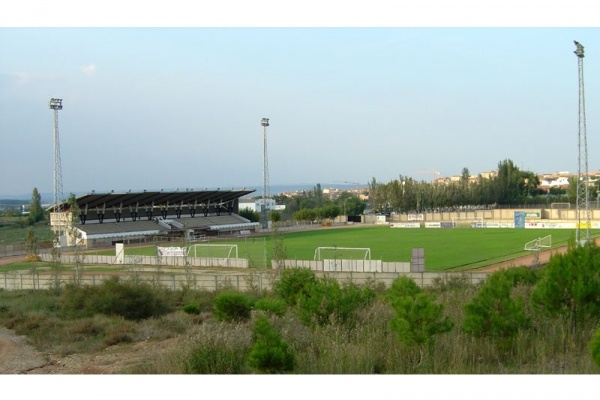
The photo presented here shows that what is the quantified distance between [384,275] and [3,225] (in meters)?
82.7

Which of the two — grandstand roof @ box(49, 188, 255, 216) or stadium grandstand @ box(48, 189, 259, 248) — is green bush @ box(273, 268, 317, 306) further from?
grandstand roof @ box(49, 188, 255, 216)

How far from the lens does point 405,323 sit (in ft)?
35.6

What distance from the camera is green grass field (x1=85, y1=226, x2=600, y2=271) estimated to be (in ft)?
155

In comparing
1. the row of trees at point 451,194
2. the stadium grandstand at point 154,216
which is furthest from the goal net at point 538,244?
the row of trees at point 451,194

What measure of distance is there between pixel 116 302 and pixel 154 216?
197 ft

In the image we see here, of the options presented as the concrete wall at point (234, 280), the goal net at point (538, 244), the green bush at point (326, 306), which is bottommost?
the goal net at point (538, 244)

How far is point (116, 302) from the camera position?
22.7 metres

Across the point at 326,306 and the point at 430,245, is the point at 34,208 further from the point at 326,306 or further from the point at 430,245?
the point at 326,306

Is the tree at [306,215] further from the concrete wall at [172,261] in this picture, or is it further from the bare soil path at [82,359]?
the bare soil path at [82,359]

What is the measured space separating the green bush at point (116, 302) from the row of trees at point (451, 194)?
103546 millimetres

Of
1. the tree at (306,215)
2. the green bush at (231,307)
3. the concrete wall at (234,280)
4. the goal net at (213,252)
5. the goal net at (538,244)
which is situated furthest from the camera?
the tree at (306,215)

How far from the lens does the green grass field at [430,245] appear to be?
4731 cm

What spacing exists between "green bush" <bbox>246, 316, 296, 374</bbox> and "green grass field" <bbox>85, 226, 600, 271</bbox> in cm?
3183

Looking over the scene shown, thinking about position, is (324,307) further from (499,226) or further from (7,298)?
(499,226)
